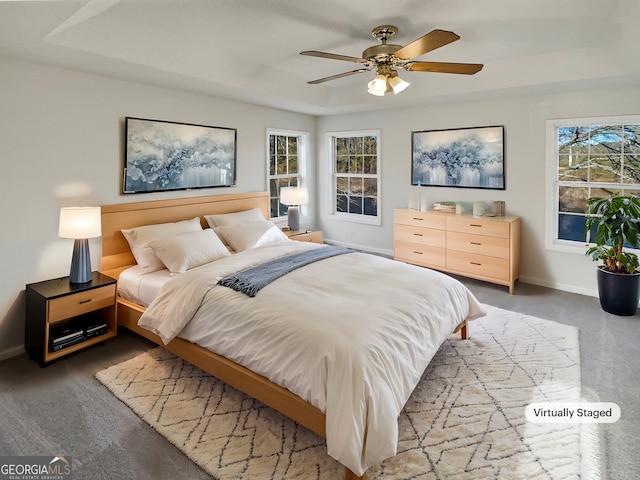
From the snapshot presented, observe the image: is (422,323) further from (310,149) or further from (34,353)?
(310,149)

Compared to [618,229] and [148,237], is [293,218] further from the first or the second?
[618,229]

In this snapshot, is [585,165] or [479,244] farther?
[479,244]

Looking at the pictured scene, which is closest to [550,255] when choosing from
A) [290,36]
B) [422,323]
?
[422,323]

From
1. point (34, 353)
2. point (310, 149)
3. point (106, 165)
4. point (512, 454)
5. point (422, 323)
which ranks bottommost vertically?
point (512, 454)

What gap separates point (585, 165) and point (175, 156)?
4673 mm

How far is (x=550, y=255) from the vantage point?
4641mm

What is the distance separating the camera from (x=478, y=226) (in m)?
4.68

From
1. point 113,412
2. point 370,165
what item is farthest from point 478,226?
point 113,412

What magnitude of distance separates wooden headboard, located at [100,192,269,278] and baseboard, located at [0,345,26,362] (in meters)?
0.88

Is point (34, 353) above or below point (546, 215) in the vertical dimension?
below

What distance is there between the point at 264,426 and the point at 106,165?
2891mm

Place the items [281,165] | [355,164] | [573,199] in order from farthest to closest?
[355,164] → [281,165] → [573,199]

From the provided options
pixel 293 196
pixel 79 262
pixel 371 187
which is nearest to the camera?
pixel 79 262

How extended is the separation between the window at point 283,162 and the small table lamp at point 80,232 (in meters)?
2.77
